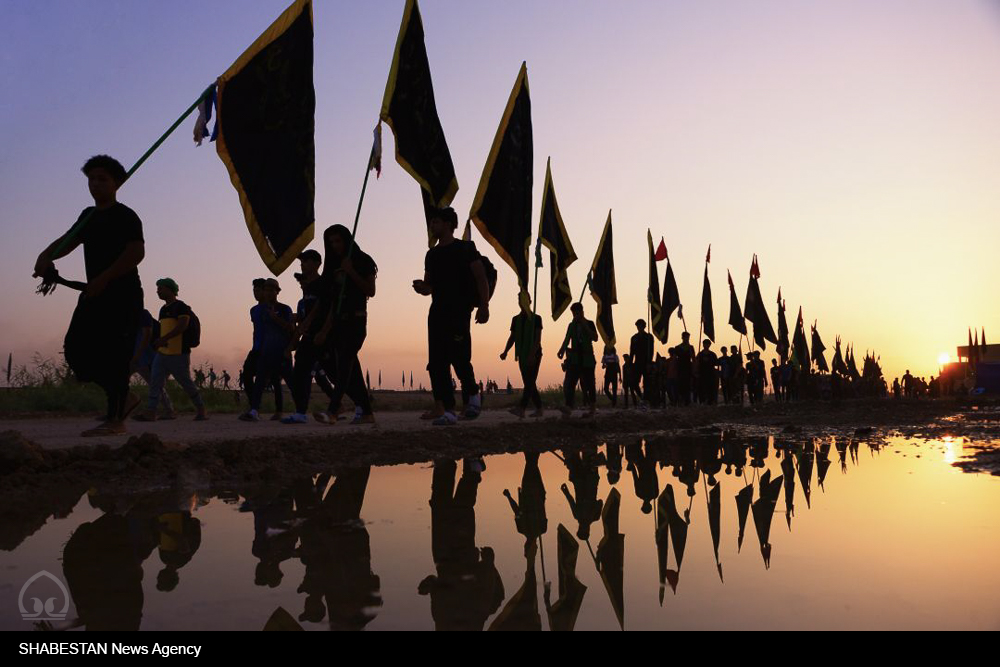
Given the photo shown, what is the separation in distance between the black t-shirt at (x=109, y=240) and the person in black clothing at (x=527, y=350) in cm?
548

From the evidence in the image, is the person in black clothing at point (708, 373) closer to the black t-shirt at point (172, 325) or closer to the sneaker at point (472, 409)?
the sneaker at point (472, 409)

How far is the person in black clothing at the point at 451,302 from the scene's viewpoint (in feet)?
22.6

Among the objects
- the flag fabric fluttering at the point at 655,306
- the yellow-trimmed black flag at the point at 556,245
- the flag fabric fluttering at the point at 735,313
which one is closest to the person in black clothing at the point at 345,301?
the yellow-trimmed black flag at the point at 556,245

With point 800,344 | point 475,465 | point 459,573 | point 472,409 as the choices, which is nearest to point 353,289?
point 472,409

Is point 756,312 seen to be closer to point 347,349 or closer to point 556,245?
point 556,245

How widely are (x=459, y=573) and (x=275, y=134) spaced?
5974 millimetres

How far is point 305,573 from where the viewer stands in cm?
198

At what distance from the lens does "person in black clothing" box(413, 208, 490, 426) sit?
6.88m

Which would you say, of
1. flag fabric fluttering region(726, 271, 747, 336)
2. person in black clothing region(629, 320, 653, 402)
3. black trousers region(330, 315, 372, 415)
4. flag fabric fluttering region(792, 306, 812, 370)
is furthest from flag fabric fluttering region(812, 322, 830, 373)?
black trousers region(330, 315, 372, 415)

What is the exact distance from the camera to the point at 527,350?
9.91m

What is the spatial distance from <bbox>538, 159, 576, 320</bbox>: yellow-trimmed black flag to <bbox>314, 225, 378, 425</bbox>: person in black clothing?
525cm

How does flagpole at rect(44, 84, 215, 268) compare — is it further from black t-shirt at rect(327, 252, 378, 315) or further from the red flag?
the red flag
